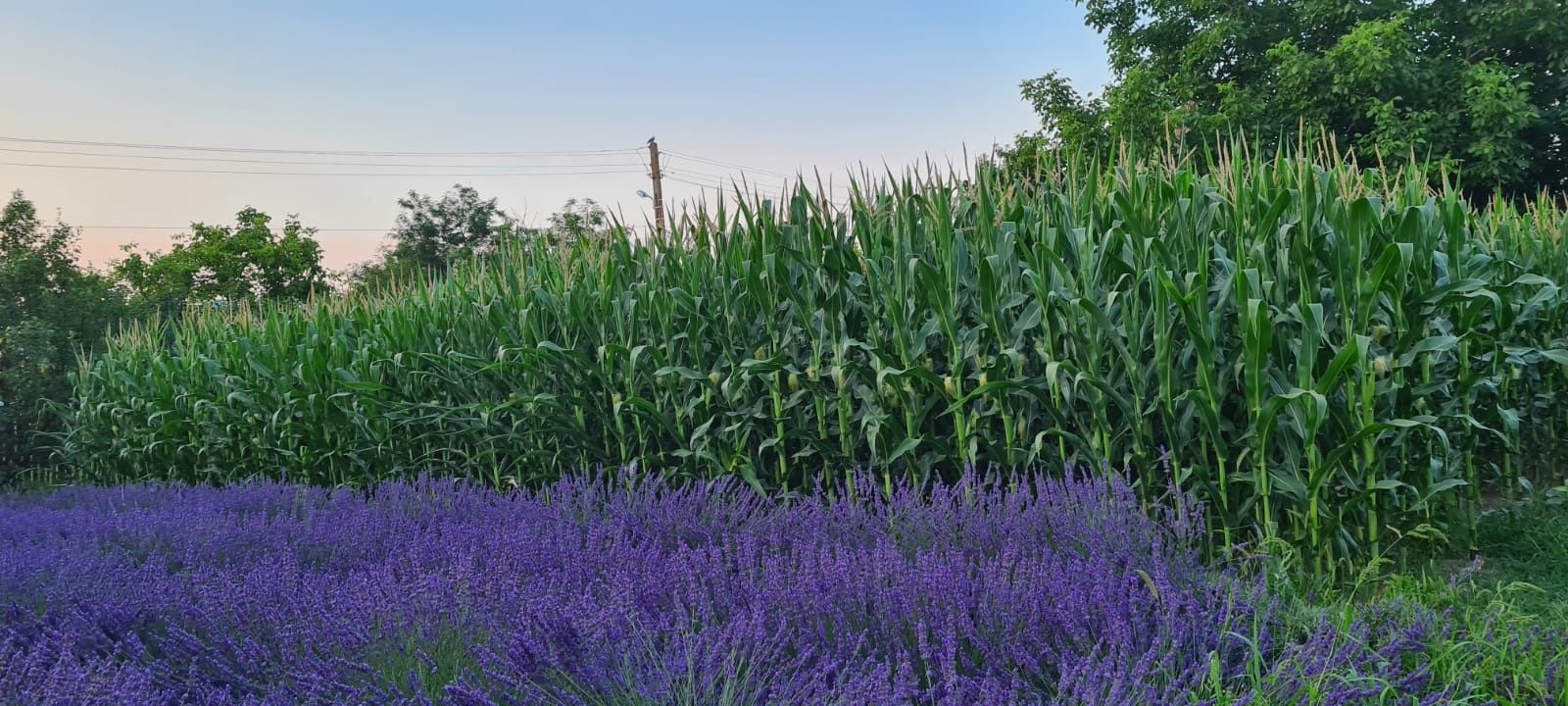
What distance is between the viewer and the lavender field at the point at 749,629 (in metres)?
1.58

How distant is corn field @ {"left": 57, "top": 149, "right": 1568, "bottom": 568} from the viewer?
3244 mm

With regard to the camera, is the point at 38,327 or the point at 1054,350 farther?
the point at 38,327

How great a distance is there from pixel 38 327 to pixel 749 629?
11748 millimetres

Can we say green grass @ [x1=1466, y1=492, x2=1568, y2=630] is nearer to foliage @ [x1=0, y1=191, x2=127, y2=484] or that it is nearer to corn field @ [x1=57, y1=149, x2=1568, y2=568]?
corn field @ [x1=57, y1=149, x2=1568, y2=568]

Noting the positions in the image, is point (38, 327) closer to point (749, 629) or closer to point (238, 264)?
point (749, 629)

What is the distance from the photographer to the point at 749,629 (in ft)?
5.58

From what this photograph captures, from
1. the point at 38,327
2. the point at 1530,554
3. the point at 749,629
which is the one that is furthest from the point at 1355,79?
the point at 38,327

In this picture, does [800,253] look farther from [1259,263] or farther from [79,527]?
[79,527]

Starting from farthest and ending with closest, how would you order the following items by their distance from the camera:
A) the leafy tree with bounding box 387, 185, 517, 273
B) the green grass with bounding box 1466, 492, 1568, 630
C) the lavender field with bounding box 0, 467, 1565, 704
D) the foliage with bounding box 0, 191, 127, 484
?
the leafy tree with bounding box 387, 185, 517, 273
the foliage with bounding box 0, 191, 127, 484
the green grass with bounding box 1466, 492, 1568, 630
the lavender field with bounding box 0, 467, 1565, 704

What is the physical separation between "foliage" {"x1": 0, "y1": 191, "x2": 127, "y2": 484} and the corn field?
656 cm

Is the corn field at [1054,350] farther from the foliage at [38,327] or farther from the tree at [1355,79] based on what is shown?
the tree at [1355,79]

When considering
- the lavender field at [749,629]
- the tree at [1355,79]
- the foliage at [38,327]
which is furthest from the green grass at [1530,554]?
the foliage at [38,327]

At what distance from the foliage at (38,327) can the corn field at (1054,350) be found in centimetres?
656

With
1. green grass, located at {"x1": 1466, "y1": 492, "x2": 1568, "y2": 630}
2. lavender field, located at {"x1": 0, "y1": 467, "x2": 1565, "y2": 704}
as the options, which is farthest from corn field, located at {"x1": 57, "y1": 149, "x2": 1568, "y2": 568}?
lavender field, located at {"x1": 0, "y1": 467, "x2": 1565, "y2": 704}
